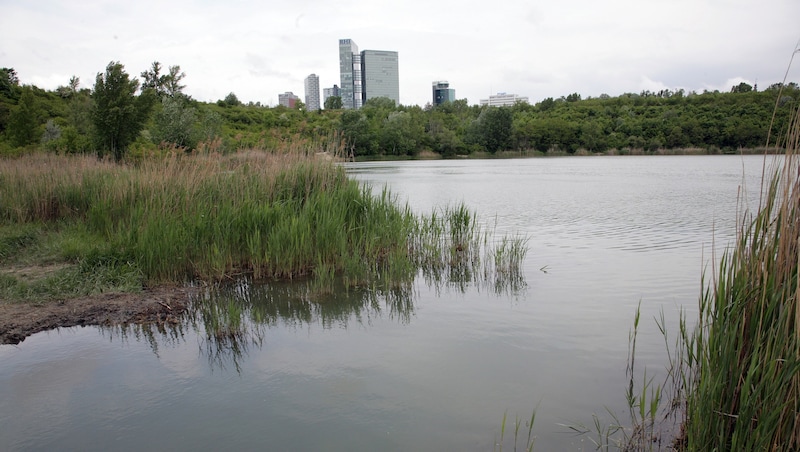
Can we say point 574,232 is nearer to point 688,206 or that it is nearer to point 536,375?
point 688,206

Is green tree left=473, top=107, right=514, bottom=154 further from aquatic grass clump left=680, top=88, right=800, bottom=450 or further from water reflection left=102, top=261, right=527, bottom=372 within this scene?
aquatic grass clump left=680, top=88, right=800, bottom=450

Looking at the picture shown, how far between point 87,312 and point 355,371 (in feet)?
11.7

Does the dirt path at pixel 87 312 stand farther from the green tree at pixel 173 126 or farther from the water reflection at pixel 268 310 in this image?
the green tree at pixel 173 126

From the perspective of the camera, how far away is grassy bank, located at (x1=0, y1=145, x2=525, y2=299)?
308 inches

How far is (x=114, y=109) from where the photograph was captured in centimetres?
2455

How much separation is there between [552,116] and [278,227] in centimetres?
9173

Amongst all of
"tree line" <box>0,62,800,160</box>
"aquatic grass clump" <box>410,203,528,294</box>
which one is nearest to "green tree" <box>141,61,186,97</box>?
"tree line" <box>0,62,800,160</box>

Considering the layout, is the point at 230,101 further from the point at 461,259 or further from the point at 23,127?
the point at 461,259

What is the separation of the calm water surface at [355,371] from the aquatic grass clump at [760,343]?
33 cm

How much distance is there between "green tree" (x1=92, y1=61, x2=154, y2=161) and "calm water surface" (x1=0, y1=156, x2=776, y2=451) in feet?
69.0

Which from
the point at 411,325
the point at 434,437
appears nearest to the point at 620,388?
the point at 434,437

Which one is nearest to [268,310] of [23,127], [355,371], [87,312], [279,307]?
[279,307]

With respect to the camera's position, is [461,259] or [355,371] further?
[461,259]

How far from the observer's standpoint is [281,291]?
7719 mm
